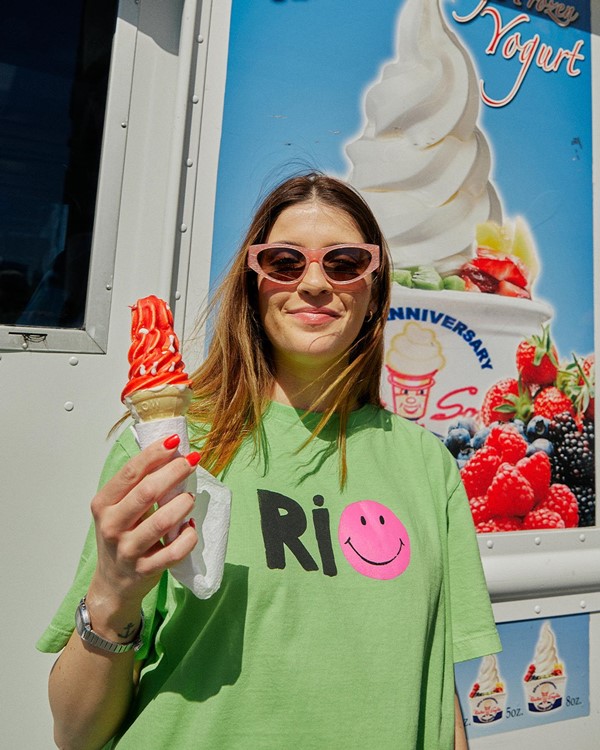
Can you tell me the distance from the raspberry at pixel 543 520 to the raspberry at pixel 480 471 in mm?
180

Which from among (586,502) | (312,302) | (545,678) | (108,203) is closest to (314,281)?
(312,302)

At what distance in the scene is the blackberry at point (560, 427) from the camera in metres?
2.04

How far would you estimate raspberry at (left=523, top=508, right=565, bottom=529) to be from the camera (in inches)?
77.6

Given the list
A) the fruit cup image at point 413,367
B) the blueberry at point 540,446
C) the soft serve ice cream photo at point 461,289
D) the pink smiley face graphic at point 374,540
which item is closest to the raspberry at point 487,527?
the soft serve ice cream photo at point 461,289

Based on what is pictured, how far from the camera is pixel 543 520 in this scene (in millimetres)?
1995

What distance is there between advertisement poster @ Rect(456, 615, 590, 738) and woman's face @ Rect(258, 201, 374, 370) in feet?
3.74

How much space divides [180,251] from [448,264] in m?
0.78

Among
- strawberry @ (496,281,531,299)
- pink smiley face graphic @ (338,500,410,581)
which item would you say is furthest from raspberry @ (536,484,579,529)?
pink smiley face graphic @ (338,500,410,581)

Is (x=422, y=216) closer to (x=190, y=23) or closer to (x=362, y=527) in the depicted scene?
(x=190, y=23)

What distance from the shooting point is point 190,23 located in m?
1.67

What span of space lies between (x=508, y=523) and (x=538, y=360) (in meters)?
0.50

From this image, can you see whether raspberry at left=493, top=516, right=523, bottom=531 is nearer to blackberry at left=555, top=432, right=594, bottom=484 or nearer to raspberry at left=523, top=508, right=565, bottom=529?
raspberry at left=523, top=508, right=565, bottom=529

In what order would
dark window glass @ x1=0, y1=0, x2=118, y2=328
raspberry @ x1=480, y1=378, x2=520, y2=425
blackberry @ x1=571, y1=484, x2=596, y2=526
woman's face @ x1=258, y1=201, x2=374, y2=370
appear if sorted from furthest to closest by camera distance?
blackberry @ x1=571, y1=484, x2=596, y2=526, raspberry @ x1=480, y1=378, x2=520, y2=425, dark window glass @ x1=0, y1=0, x2=118, y2=328, woman's face @ x1=258, y1=201, x2=374, y2=370

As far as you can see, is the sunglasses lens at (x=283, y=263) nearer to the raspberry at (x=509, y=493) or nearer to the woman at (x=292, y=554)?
the woman at (x=292, y=554)
